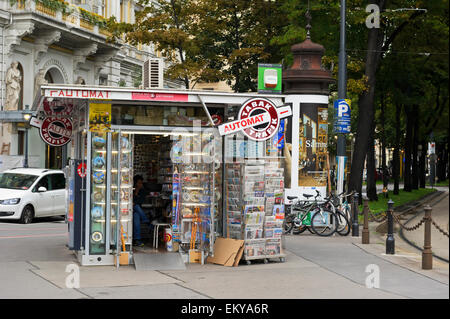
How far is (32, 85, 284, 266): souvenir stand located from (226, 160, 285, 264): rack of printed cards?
0.02m

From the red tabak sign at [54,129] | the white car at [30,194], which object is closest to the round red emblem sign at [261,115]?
the red tabak sign at [54,129]

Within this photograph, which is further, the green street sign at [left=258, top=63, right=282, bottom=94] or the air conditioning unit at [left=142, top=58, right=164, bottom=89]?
the green street sign at [left=258, top=63, right=282, bottom=94]

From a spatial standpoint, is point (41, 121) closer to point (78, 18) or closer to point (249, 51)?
point (249, 51)

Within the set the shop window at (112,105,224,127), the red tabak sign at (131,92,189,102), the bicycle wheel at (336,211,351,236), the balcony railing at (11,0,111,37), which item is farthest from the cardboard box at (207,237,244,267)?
the balcony railing at (11,0,111,37)

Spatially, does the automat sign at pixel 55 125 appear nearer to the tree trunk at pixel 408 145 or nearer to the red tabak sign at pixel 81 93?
the red tabak sign at pixel 81 93

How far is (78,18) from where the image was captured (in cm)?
3797

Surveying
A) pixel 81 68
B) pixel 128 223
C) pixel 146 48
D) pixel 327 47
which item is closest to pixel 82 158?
pixel 128 223

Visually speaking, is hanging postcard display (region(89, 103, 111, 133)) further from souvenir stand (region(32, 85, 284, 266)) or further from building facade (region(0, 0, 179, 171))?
building facade (region(0, 0, 179, 171))

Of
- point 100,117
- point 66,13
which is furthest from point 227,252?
point 66,13

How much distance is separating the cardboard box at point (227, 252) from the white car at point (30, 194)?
1163cm

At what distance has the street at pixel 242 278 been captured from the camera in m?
9.76

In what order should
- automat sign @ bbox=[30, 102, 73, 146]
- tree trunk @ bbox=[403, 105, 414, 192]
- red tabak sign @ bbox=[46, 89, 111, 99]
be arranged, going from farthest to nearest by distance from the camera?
tree trunk @ bbox=[403, 105, 414, 192] → automat sign @ bbox=[30, 102, 73, 146] → red tabak sign @ bbox=[46, 89, 111, 99]

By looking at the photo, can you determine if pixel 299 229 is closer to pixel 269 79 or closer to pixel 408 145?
pixel 269 79

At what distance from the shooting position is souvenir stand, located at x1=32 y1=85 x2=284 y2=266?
42.4ft
